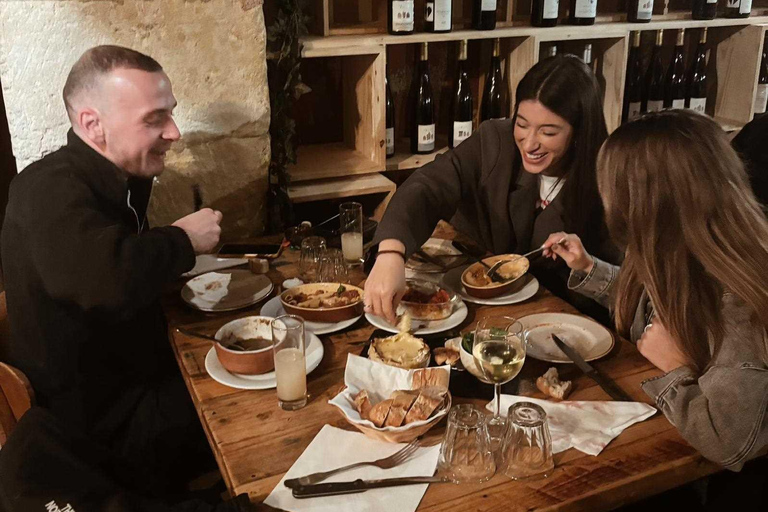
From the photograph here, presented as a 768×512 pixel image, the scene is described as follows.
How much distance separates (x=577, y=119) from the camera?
181 centimetres

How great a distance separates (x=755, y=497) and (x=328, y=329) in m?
0.88

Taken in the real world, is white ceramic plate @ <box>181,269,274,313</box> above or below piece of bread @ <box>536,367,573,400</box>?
below

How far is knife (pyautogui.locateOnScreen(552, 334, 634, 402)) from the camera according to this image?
1239mm

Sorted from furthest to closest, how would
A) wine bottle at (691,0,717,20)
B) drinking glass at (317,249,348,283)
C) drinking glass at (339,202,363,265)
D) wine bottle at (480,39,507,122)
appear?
wine bottle at (691,0,717,20) → wine bottle at (480,39,507,122) → drinking glass at (339,202,363,265) → drinking glass at (317,249,348,283)

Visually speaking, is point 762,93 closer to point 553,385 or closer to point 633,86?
point 633,86

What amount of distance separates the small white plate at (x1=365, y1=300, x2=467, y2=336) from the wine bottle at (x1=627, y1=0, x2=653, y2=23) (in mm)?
1632

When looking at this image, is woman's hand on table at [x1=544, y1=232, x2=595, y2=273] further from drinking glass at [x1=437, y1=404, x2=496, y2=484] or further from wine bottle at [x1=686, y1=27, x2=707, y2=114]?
wine bottle at [x1=686, y1=27, x2=707, y2=114]

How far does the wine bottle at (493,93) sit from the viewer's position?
2.60 metres

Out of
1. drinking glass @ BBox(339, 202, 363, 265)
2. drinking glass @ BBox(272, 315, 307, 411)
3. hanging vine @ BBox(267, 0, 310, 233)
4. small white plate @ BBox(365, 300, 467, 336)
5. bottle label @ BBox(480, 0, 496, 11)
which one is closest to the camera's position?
drinking glass @ BBox(272, 315, 307, 411)

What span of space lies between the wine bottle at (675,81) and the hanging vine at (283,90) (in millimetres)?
1652

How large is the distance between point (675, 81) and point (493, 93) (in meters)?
0.92

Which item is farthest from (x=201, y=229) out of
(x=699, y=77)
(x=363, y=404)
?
(x=699, y=77)

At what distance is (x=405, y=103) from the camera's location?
268 centimetres

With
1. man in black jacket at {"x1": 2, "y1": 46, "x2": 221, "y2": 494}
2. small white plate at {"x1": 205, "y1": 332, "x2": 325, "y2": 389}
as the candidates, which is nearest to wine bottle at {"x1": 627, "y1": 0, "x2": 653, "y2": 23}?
man in black jacket at {"x1": 2, "y1": 46, "x2": 221, "y2": 494}
